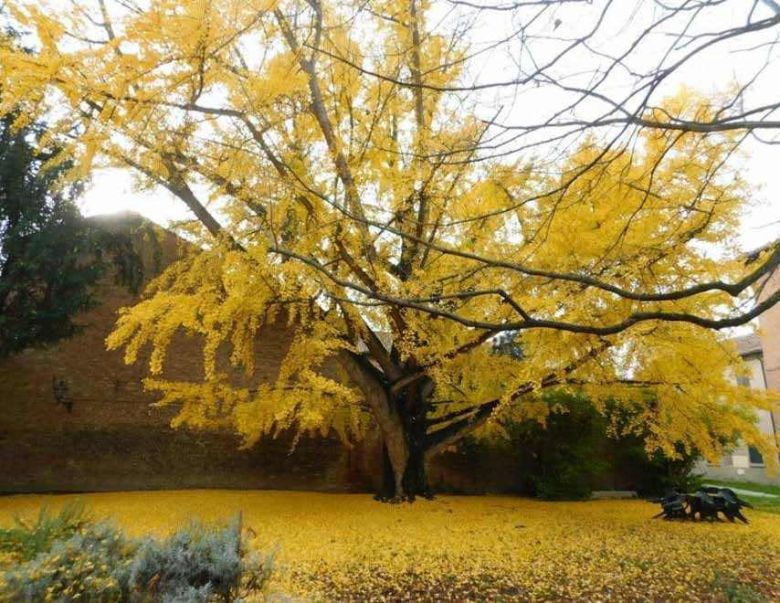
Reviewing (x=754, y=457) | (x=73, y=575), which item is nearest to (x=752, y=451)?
(x=754, y=457)

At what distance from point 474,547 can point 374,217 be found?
14.2ft

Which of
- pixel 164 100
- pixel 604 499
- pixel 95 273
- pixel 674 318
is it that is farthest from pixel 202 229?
pixel 604 499

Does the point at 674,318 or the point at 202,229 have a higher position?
the point at 202,229

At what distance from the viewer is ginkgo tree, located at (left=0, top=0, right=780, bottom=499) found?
496 cm

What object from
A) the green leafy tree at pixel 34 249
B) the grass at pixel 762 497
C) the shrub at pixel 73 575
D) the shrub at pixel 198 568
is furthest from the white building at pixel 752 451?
the shrub at pixel 73 575

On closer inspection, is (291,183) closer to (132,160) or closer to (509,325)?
(132,160)

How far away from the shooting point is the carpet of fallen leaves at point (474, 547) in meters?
4.87

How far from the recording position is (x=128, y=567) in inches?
131

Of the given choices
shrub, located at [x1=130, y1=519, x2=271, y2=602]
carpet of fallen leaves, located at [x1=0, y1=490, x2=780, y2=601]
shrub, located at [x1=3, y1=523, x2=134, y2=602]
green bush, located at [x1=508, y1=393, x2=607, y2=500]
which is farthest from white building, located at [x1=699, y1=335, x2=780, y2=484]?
shrub, located at [x1=3, y1=523, x2=134, y2=602]

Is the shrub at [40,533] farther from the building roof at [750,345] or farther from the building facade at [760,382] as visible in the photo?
the building roof at [750,345]

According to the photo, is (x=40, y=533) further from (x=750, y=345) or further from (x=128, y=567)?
(x=750, y=345)

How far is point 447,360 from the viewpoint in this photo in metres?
7.62

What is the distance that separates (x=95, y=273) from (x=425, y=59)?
23.5ft

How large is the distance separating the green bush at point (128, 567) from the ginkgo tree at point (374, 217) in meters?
2.36
